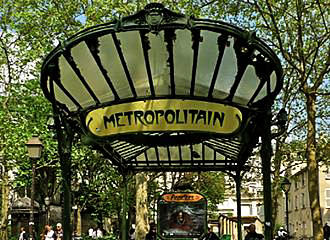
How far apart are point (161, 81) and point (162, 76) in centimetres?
9

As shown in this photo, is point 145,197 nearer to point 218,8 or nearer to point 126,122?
point 218,8

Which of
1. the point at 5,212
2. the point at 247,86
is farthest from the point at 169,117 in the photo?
the point at 5,212

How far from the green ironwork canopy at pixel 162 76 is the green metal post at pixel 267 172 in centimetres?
17

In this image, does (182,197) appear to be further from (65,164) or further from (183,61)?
(183,61)

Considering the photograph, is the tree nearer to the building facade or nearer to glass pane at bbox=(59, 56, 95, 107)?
glass pane at bbox=(59, 56, 95, 107)

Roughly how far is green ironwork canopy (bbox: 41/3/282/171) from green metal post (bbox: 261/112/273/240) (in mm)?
Result: 167

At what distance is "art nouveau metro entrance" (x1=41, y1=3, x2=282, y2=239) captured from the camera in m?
5.57

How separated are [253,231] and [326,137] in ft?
45.1

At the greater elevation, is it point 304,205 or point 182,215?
point 182,215

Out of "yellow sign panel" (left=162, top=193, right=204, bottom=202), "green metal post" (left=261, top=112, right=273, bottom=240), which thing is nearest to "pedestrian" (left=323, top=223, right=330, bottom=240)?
"yellow sign panel" (left=162, top=193, right=204, bottom=202)

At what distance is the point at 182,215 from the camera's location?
42.7ft

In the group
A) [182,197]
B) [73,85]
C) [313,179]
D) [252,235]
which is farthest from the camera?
[313,179]

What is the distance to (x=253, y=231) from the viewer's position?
14.0 meters

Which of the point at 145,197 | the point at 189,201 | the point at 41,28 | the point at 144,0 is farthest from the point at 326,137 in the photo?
the point at 189,201
